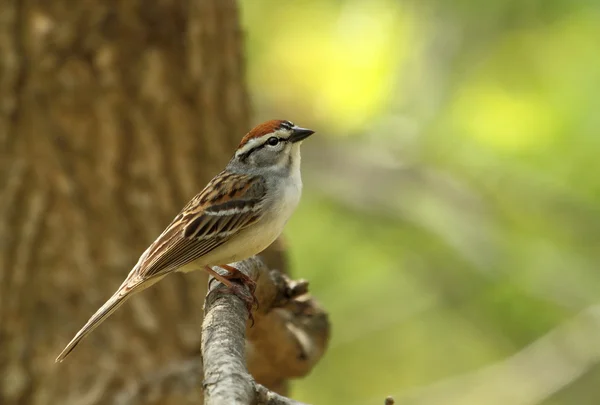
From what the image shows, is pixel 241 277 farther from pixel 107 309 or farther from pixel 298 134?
pixel 298 134

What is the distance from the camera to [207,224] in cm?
376

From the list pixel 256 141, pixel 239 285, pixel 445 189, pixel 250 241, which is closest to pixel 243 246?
pixel 250 241

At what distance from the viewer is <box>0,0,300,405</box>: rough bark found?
4.92 m

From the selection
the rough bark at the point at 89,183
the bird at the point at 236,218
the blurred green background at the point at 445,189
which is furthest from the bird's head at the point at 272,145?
the blurred green background at the point at 445,189

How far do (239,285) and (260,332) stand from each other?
31 centimetres

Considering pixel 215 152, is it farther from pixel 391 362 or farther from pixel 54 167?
pixel 391 362

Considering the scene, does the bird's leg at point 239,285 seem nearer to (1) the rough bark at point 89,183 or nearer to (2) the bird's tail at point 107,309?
(2) the bird's tail at point 107,309

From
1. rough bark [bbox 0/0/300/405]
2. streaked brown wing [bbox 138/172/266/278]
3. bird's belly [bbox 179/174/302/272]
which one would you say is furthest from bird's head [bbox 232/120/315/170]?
rough bark [bbox 0/0/300/405]

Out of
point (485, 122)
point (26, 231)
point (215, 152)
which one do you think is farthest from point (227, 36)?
point (485, 122)

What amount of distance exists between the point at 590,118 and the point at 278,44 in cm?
285

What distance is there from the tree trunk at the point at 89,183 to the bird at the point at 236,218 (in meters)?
1.18

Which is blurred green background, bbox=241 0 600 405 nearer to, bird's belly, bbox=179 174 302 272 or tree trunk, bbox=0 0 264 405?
tree trunk, bbox=0 0 264 405

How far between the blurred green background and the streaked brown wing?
332 centimetres

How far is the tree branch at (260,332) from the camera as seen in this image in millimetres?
2260
